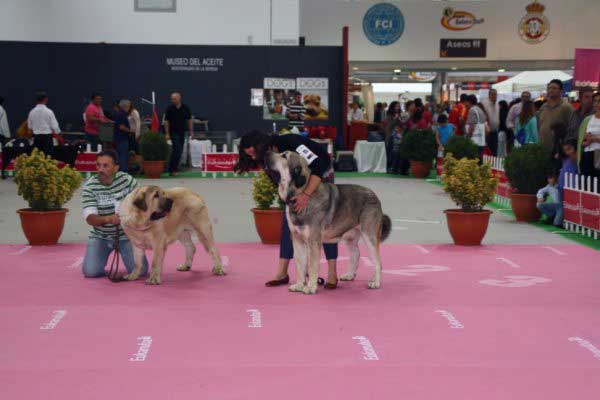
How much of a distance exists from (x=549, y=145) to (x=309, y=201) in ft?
25.4

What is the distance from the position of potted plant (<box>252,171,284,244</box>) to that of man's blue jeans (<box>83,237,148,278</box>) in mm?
2270

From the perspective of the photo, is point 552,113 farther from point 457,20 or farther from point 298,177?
point 457,20

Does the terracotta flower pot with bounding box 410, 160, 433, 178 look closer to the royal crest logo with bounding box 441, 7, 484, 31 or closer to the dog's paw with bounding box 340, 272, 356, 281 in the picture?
the royal crest logo with bounding box 441, 7, 484, 31

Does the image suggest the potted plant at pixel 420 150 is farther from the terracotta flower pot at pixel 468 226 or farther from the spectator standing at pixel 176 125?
the terracotta flower pot at pixel 468 226

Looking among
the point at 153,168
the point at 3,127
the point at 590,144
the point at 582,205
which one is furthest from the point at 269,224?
the point at 3,127

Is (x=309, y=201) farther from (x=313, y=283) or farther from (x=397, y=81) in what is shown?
(x=397, y=81)

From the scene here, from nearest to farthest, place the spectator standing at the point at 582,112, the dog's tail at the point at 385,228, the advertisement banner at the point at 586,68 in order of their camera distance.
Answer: the dog's tail at the point at 385,228
the spectator standing at the point at 582,112
the advertisement banner at the point at 586,68

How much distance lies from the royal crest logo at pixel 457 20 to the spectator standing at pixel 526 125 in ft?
40.1

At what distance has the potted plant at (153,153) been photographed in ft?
64.8

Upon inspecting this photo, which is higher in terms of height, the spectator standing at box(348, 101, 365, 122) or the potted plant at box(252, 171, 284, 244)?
the spectator standing at box(348, 101, 365, 122)

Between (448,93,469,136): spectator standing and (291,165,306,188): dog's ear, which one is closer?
(291,165,306,188): dog's ear

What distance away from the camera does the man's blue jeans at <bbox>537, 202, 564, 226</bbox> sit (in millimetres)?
11586

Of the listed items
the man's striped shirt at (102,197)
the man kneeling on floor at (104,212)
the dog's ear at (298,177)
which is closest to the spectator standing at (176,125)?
the man kneeling on floor at (104,212)

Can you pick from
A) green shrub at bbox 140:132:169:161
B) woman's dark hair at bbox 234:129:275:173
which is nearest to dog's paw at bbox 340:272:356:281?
woman's dark hair at bbox 234:129:275:173
